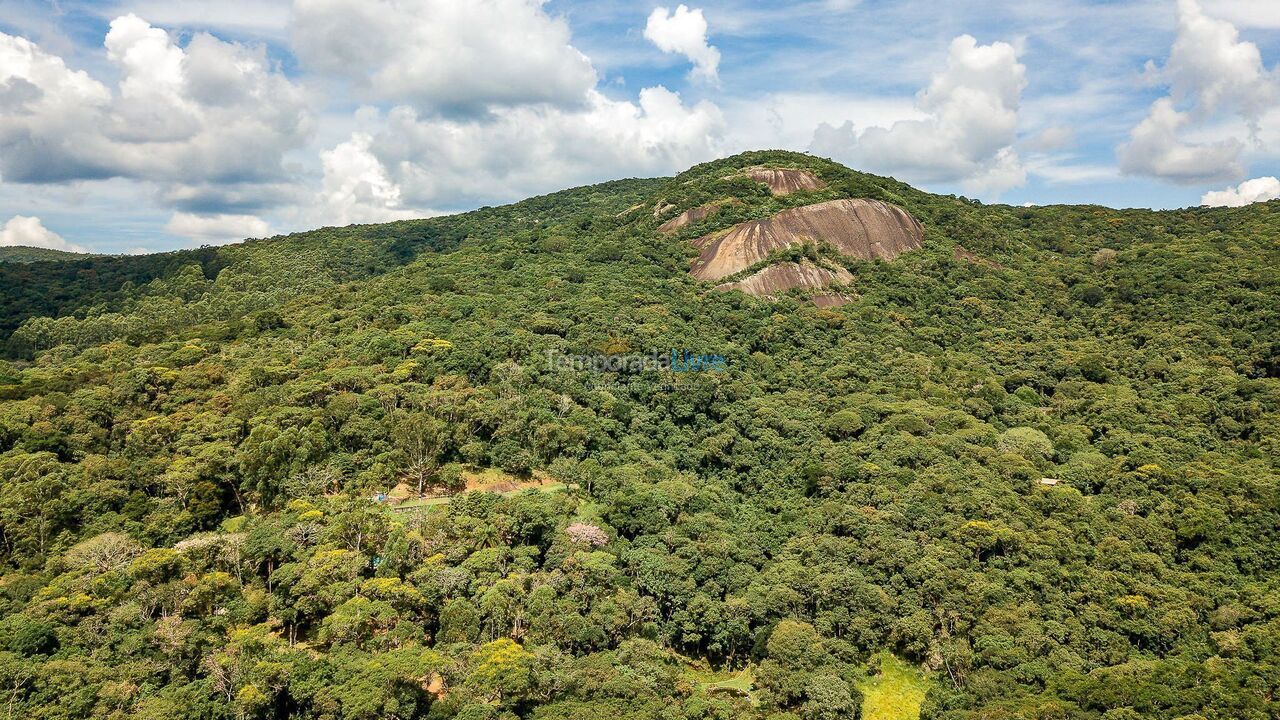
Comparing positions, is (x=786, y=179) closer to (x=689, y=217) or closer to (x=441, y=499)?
(x=689, y=217)

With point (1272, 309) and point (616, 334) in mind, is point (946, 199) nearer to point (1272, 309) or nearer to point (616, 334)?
point (1272, 309)

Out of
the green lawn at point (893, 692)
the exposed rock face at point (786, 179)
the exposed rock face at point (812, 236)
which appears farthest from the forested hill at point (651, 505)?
the exposed rock face at point (786, 179)

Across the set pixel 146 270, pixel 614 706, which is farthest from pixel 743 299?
pixel 146 270

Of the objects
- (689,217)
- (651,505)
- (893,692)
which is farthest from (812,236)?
(893,692)

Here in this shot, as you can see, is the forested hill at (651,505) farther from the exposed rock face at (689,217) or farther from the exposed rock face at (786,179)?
the exposed rock face at (786,179)

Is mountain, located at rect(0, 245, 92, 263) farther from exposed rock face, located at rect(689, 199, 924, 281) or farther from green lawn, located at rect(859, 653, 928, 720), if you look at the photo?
green lawn, located at rect(859, 653, 928, 720)

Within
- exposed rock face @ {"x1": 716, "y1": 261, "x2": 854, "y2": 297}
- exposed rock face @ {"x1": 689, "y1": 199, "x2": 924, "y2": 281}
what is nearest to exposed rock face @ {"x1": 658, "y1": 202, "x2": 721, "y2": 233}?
exposed rock face @ {"x1": 689, "y1": 199, "x2": 924, "y2": 281}
